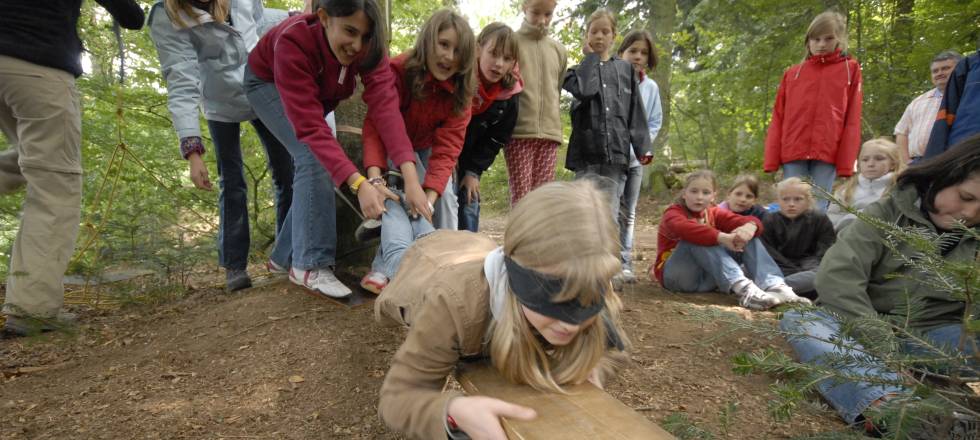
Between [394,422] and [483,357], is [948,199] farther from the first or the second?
[394,422]

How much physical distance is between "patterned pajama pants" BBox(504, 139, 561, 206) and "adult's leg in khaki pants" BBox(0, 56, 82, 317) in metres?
2.71

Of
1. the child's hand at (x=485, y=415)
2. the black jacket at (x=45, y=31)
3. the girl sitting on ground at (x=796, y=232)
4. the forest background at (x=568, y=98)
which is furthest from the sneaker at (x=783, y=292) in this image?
the black jacket at (x=45, y=31)

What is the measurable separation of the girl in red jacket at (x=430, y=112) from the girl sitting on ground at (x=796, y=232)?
2.82 metres

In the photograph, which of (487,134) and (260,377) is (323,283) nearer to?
(260,377)

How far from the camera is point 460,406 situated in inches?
54.0

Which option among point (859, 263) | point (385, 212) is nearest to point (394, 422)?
point (385, 212)

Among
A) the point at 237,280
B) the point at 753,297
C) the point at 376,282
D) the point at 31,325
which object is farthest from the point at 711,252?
the point at 31,325

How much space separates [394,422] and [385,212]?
1.38 metres

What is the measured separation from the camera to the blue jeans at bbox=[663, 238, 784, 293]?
12.9 ft

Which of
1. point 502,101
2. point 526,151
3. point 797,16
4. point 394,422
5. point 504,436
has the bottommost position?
point 394,422

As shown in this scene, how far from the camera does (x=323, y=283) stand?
9.53 ft

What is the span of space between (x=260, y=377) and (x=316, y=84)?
58.6 inches

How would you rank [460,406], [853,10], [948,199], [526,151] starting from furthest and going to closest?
[853,10], [526,151], [948,199], [460,406]

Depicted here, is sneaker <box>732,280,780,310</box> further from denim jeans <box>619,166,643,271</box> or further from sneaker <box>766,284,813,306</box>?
denim jeans <box>619,166,643,271</box>
